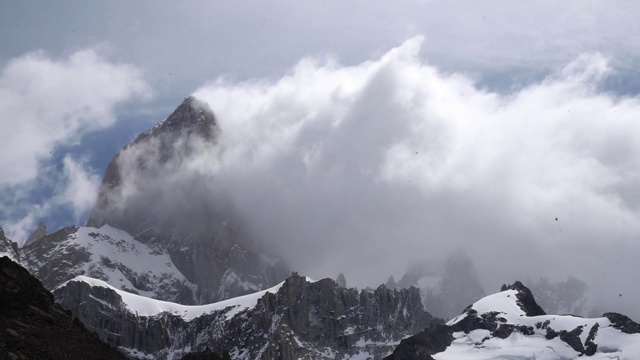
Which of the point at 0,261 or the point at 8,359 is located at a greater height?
the point at 0,261

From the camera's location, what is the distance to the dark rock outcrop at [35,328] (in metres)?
91.8

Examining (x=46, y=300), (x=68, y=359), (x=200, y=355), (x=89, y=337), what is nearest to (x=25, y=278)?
(x=46, y=300)

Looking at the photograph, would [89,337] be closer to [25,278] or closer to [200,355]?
[25,278]

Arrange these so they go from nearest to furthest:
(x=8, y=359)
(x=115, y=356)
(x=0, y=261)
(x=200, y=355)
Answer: (x=8, y=359) → (x=115, y=356) → (x=0, y=261) → (x=200, y=355)

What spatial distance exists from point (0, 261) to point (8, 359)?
89.5 feet

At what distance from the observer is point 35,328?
97500 mm

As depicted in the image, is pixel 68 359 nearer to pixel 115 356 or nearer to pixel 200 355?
pixel 115 356

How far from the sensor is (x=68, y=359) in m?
94.6

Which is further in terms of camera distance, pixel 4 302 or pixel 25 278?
pixel 25 278

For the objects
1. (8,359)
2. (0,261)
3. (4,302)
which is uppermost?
(0,261)

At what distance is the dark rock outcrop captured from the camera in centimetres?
9175

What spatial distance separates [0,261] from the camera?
11150 centimetres

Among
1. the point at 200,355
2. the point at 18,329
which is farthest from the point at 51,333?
the point at 200,355

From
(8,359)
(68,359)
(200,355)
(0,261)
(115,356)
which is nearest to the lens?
(8,359)
